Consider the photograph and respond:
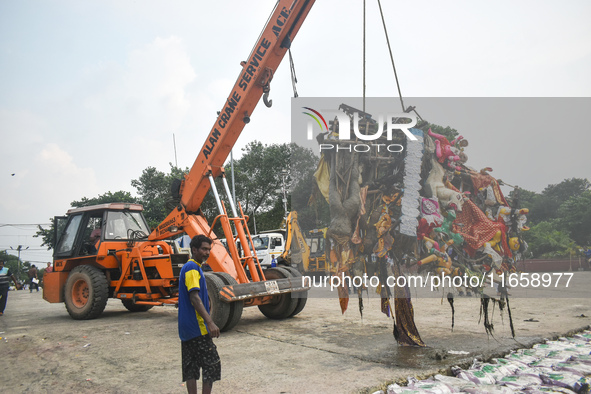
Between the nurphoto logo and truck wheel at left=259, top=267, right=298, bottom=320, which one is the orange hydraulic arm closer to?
truck wheel at left=259, top=267, right=298, bottom=320

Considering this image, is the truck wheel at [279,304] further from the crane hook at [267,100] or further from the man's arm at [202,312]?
the man's arm at [202,312]

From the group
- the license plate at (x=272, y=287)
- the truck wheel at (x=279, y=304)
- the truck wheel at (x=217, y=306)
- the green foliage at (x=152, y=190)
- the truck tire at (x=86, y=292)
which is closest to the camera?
the truck wheel at (x=217, y=306)

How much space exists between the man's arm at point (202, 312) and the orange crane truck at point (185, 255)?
10.8ft

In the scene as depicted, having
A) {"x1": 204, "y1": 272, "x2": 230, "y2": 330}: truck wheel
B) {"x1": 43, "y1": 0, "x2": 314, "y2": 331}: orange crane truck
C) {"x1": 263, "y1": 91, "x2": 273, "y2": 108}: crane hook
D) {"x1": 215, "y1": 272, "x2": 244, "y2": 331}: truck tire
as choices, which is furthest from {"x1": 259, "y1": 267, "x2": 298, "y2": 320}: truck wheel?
{"x1": 263, "y1": 91, "x2": 273, "y2": 108}: crane hook

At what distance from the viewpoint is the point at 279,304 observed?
8453 mm

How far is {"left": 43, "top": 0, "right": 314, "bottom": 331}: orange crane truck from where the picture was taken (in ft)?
23.9

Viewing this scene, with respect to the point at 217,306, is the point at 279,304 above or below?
below

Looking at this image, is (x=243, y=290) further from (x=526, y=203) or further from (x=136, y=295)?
(x=526, y=203)

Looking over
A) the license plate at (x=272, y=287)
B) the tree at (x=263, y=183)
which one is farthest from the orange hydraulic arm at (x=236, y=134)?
the tree at (x=263, y=183)

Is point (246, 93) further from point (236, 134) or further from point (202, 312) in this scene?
point (202, 312)

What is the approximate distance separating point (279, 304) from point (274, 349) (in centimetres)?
266

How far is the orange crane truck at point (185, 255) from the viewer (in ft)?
23.9

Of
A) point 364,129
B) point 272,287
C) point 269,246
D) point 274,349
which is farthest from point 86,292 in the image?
point 269,246

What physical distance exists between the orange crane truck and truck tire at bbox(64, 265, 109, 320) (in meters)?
0.02
